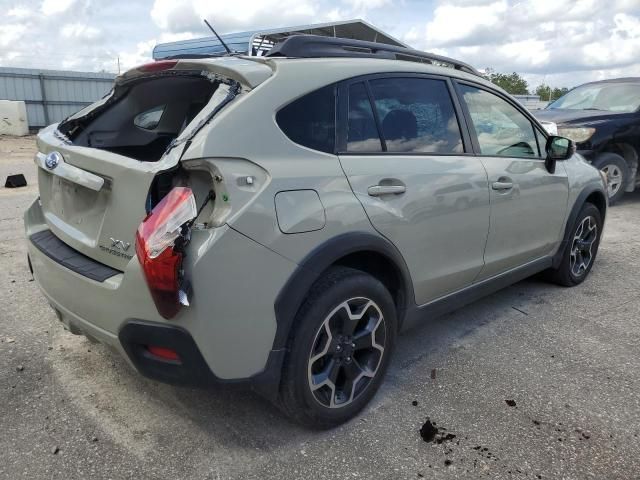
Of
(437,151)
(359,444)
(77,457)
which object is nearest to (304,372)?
(359,444)

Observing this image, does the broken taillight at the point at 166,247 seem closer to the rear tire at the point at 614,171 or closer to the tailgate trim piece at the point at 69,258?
the tailgate trim piece at the point at 69,258

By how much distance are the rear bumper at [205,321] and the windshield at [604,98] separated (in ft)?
26.9

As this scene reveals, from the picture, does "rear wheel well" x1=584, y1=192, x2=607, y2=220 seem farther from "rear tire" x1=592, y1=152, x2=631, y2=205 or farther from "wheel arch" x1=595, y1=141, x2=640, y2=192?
"wheel arch" x1=595, y1=141, x2=640, y2=192

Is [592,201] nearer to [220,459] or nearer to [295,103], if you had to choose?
[295,103]

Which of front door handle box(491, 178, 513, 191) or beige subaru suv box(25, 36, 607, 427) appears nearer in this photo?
beige subaru suv box(25, 36, 607, 427)

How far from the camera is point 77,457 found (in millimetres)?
2387

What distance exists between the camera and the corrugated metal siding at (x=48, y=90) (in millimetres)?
21578

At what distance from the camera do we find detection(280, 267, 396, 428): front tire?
2.38 m

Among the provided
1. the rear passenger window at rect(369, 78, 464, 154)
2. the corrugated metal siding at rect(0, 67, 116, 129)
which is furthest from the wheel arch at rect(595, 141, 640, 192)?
the corrugated metal siding at rect(0, 67, 116, 129)

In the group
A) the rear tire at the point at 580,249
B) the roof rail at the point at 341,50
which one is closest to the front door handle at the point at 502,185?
the roof rail at the point at 341,50

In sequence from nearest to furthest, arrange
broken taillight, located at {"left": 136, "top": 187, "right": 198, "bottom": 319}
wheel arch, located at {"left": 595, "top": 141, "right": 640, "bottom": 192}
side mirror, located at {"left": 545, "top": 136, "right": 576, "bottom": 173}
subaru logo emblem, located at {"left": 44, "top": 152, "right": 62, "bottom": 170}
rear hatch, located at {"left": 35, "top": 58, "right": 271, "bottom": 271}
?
broken taillight, located at {"left": 136, "top": 187, "right": 198, "bottom": 319} < rear hatch, located at {"left": 35, "top": 58, "right": 271, "bottom": 271} < subaru logo emblem, located at {"left": 44, "top": 152, "right": 62, "bottom": 170} < side mirror, located at {"left": 545, "top": 136, "right": 576, "bottom": 173} < wheel arch, located at {"left": 595, "top": 141, "right": 640, "bottom": 192}

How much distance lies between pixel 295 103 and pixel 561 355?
7.75 ft

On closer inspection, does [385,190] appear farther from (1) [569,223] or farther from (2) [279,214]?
(1) [569,223]

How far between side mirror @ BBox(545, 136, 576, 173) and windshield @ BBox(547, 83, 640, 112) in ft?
17.7
